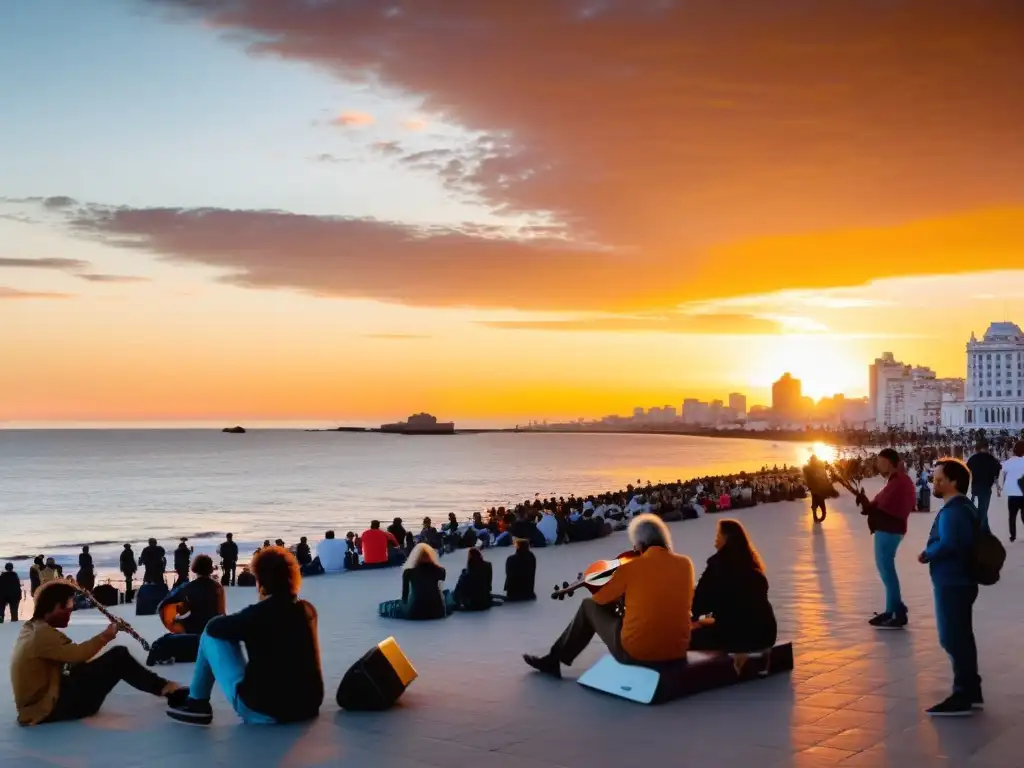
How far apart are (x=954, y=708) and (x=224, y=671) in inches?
179

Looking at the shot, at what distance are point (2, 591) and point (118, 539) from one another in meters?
30.7

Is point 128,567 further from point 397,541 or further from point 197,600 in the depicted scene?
point 197,600

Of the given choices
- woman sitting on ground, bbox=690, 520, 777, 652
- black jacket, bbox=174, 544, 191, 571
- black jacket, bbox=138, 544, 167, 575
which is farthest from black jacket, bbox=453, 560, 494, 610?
black jacket, bbox=174, 544, 191, 571

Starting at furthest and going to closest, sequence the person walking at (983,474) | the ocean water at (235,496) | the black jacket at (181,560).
Result: the ocean water at (235,496), the black jacket at (181,560), the person walking at (983,474)

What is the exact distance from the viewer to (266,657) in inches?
244

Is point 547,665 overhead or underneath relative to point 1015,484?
underneath

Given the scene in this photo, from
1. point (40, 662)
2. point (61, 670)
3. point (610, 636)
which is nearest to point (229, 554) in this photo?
point (61, 670)

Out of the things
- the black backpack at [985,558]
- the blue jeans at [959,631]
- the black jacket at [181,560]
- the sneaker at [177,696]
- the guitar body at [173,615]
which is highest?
the black backpack at [985,558]

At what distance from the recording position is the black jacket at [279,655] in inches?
239

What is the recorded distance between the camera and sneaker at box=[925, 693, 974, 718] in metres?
6.28

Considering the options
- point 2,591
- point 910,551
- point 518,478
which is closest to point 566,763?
point 910,551

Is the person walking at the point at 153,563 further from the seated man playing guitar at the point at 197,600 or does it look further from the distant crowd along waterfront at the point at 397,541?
the seated man playing guitar at the point at 197,600

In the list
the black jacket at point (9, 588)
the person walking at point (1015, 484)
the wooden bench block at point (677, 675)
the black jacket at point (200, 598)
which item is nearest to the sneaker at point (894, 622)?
the wooden bench block at point (677, 675)

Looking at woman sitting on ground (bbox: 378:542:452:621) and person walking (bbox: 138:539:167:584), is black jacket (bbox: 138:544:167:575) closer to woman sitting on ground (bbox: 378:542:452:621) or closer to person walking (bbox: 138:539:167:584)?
person walking (bbox: 138:539:167:584)
